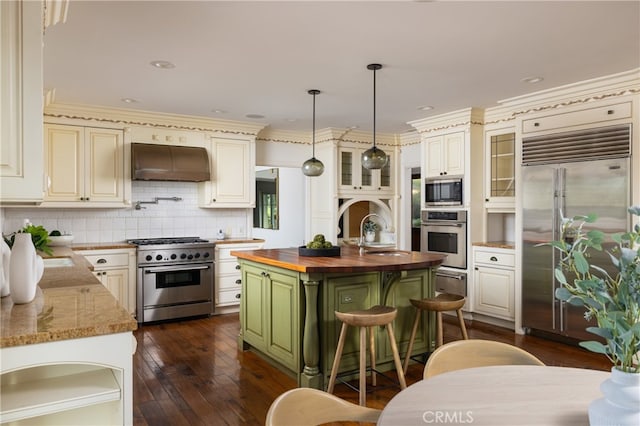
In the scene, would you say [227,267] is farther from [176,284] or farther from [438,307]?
[438,307]

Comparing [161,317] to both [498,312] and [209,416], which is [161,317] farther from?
[498,312]

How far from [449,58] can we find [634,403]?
2.95 m

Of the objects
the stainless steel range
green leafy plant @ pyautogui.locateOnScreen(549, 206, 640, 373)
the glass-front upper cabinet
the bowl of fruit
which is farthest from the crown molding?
green leafy plant @ pyautogui.locateOnScreen(549, 206, 640, 373)

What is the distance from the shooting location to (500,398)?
137 centimetres

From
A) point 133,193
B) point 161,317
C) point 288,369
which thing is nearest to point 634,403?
point 288,369

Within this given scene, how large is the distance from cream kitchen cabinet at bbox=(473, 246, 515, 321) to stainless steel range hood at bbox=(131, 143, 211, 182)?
134 inches

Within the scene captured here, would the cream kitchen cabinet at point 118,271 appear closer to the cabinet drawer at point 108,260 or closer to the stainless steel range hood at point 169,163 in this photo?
the cabinet drawer at point 108,260

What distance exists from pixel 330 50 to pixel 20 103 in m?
2.15

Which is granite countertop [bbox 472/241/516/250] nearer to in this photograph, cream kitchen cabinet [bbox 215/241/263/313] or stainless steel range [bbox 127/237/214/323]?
cream kitchen cabinet [bbox 215/241/263/313]

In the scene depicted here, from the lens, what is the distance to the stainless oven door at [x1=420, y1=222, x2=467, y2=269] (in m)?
5.43

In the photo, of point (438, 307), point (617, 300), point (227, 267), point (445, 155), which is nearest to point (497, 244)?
point (445, 155)

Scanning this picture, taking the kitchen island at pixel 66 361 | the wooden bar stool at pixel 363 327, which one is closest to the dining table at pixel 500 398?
the kitchen island at pixel 66 361

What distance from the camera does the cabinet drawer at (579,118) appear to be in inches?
Result: 156

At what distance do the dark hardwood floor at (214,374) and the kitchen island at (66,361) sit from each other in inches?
49.1
